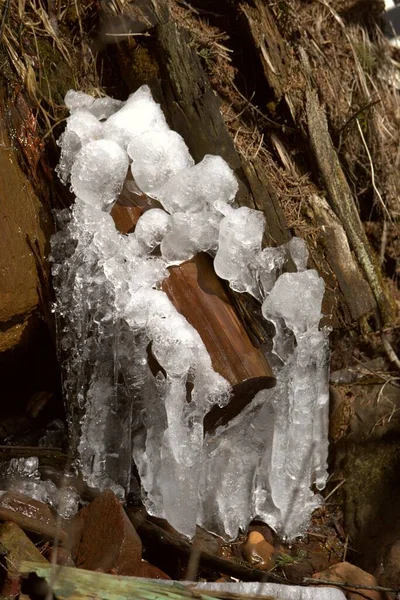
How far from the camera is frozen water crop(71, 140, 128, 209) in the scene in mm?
2648

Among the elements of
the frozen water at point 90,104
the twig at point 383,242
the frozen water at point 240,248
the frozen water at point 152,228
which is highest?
the frozen water at point 90,104

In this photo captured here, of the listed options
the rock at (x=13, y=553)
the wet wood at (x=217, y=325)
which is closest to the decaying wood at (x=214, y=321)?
the wet wood at (x=217, y=325)

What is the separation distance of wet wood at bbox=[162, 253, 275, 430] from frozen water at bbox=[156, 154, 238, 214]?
0.66 feet

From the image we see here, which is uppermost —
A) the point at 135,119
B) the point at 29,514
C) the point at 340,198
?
the point at 135,119

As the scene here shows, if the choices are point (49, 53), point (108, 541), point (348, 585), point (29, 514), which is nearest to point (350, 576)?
point (348, 585)

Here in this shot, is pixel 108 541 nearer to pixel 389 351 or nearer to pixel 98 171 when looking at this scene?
pixel 98 171

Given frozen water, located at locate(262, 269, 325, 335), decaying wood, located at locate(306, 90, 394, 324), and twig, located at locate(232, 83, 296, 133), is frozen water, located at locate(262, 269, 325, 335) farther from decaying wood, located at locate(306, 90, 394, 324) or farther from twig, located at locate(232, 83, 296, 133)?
twig, located at locate(232, 83, 296, 133)

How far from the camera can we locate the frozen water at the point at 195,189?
267 centimetres

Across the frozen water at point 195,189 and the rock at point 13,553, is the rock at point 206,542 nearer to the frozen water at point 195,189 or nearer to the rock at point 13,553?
the rock at point 13,553

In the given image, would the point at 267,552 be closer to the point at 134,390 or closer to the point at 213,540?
the point at 213,540

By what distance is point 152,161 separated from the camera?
2.68 metres

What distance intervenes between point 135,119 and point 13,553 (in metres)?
1.71

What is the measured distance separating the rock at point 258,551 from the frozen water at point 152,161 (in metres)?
1.48

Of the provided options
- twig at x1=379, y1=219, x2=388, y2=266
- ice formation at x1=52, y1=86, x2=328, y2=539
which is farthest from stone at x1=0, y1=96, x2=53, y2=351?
twig at x1=379, y1=219, x2=388, y2=266
